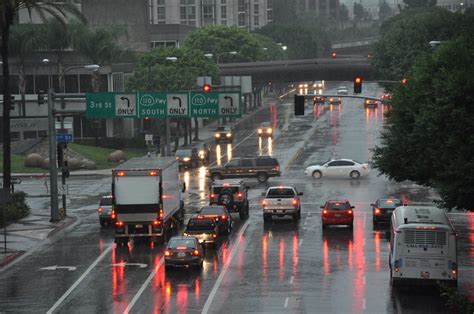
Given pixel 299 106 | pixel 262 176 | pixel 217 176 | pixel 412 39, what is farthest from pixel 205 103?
pixel 412 39

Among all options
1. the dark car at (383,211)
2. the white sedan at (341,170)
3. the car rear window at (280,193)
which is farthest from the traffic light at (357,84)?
the white sedan at (341,170)

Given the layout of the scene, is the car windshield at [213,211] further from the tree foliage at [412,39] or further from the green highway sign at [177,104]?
the tree foliage at [412,39]

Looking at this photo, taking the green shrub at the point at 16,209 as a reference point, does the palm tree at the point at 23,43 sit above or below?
above

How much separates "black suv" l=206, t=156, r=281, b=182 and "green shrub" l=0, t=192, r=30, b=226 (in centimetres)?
1848

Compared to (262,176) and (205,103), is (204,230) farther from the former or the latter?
(262,176)

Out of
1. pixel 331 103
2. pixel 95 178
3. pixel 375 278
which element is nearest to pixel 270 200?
pixel 375 278

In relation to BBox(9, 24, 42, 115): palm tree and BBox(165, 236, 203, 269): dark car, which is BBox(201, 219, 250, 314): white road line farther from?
BBox(9, 24, 42, 115): palm tree

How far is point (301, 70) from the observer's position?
167375 millimetres

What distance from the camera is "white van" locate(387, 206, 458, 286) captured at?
129 feet

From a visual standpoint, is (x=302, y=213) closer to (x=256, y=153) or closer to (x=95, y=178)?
(x=95, y=178)

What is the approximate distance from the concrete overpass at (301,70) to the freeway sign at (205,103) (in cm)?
8214

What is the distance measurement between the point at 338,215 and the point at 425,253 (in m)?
18.7

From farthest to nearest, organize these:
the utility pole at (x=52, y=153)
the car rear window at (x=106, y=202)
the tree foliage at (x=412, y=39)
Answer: the tree foliage at (x=412, y=39) < the utility pole at (x=52, y=153) < the car rear window at (x=106, y=202)

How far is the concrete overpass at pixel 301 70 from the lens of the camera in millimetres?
159875
